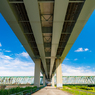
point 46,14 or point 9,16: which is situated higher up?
point 46,14

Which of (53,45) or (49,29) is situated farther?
(53,45)

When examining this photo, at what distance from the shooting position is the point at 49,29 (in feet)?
39.8

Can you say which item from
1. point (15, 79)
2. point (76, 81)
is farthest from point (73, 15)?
point (15, 79)

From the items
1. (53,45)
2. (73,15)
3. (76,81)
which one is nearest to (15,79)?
(76,81)

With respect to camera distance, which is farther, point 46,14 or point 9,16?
point 46,14

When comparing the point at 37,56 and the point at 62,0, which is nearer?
the point at 62,0

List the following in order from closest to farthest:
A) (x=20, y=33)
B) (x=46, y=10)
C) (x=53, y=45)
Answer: (x=46, y=10)
(x=20, y=33)
(x=53, y=45)

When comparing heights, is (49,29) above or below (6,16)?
above

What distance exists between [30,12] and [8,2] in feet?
5.53

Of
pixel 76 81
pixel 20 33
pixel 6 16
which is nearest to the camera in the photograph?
pixel 6 16

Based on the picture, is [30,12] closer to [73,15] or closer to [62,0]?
[62,0]

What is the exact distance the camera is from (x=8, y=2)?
7.02 meters

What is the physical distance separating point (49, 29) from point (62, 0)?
562cm

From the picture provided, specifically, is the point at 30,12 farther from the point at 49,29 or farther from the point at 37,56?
the point at 37,56
